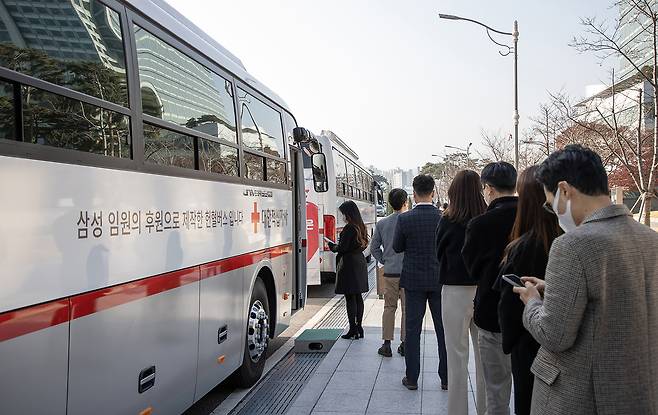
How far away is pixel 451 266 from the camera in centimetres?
517

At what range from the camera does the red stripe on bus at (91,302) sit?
9.57 ft

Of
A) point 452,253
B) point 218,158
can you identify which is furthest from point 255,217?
point 452,253

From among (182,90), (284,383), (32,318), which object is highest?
(182,90)

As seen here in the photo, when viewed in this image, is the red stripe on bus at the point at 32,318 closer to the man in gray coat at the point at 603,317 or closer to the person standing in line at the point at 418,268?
the man in gray coat at the point at 603,317

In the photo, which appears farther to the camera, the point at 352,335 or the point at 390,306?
the point at 352,335

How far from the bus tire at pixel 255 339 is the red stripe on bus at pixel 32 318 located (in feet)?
11.2

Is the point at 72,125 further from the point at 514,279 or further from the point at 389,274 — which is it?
the point at 389,274

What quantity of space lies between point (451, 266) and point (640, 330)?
Answer: 9.02 feet

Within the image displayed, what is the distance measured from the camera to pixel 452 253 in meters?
5.21

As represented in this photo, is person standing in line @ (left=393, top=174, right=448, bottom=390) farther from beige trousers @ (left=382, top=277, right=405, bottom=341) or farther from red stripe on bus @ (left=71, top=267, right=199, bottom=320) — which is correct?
red stripe on bus @ (left=71, top=267, right=199, bottom=320)

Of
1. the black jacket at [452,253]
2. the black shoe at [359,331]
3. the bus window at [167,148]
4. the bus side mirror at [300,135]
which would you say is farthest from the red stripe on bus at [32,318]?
the bus side mirror at [300,135]

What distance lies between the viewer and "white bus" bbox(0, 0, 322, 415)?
10.0ft

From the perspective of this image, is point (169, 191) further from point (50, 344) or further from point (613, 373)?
point (613, 373)

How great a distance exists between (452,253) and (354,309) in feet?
13.0
